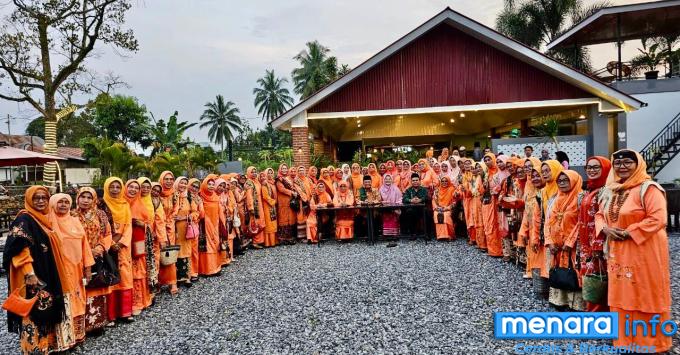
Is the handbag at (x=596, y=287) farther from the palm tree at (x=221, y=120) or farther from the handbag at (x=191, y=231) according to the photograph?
the palm tree at (x=221, y=120)

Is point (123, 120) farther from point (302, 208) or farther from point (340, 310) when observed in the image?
point (340, 310)

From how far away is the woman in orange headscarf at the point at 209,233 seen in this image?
22.2 feet

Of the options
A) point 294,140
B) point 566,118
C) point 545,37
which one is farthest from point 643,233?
point 545,37

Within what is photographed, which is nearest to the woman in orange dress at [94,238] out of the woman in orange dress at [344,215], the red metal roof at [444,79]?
the woman in orange dress at [344,215]

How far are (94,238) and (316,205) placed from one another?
5.26 m

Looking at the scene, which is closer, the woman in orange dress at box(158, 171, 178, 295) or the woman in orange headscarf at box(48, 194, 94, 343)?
the woman in orange headscarf at box(48, 194, 94, 343)

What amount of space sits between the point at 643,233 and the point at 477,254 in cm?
425

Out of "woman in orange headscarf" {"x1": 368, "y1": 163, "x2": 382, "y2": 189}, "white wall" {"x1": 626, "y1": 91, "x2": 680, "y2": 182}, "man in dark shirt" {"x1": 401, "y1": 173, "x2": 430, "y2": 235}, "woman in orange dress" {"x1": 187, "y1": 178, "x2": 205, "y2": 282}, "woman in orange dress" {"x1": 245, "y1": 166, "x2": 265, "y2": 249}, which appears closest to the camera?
"woman in orange dress" {"x1": 187, "y1": 178, "x2": 205, "y2": 282}

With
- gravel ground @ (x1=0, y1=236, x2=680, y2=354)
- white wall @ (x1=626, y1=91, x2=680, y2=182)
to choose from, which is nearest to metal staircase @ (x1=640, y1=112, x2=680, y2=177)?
white wall @ (x1=626, y1=91, x2=680, y2=182)

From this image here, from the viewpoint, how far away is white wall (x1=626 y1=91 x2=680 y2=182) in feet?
48.9

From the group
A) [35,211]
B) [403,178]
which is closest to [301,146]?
[403,178]

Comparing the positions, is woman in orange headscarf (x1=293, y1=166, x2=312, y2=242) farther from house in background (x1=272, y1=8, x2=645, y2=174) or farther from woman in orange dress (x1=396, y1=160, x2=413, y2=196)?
house in background (x1=272, y1=8, x2=645, y2=174)

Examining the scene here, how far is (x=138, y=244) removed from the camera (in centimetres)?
502

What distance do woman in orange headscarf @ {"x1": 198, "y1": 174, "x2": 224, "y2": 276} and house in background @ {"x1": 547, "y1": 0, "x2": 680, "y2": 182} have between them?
45.6 feet
